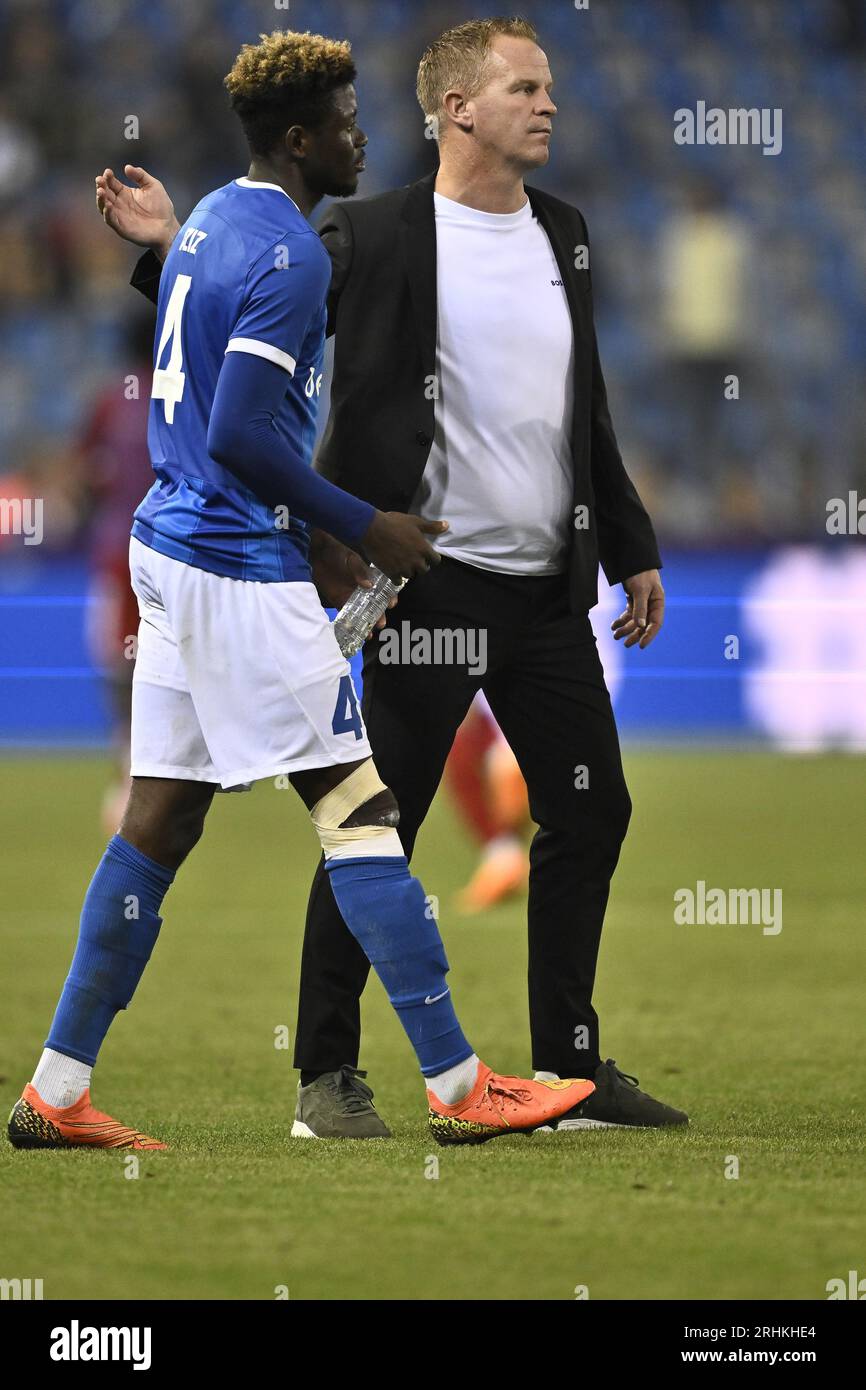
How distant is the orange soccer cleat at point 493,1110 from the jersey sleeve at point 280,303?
4.51 feet

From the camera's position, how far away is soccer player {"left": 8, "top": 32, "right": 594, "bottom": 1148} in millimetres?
4008

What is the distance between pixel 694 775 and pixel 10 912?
495cm

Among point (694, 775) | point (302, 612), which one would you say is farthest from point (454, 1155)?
point (694, 775)

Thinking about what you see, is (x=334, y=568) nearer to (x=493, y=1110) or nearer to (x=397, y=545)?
(x=397, y=545)

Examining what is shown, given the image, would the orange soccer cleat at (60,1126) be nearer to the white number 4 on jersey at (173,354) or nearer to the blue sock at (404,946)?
the blue sock at (404,946)

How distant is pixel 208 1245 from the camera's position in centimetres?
349

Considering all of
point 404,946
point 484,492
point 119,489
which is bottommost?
point 404,946

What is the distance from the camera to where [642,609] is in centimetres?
476

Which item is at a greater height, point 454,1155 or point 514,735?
point 514,735

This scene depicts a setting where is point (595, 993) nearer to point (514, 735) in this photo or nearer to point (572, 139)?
point (514, 735)

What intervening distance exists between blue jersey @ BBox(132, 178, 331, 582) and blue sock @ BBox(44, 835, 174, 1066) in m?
0.59

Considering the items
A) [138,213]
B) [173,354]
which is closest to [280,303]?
[173,354]

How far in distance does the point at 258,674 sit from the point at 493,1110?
93cm
